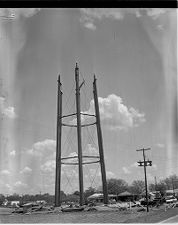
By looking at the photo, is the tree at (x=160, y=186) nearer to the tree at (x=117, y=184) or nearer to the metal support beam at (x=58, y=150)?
the tree at (x=117, y=184)

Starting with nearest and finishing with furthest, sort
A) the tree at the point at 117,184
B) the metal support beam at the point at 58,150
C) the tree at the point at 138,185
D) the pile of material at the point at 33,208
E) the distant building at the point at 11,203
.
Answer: the distant building at the point at 11,203 < the metal support beam at the point at 58,150 < the pile of material at the point at 33,208 < the tree at the point at 117,184 < the tree at the point at 138,185

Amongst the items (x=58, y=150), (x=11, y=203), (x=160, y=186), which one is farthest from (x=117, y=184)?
(x=11, y=203)

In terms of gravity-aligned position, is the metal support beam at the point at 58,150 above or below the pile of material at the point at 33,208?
above

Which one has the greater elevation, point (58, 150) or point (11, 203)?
point (58, 150)

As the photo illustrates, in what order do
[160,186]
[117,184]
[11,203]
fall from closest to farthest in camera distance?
[11,203]
[117,184]
[160,186]

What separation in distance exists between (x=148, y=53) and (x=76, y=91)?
1644 mm

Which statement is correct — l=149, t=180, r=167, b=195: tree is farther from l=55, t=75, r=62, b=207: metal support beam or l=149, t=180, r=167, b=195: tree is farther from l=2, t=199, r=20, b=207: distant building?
l=2, t=199, r=20, b=207: distant building

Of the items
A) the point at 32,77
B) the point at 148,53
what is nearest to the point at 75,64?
the point at 32,77

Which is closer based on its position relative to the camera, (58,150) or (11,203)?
(11,203)

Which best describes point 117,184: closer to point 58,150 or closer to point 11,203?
point 58,150

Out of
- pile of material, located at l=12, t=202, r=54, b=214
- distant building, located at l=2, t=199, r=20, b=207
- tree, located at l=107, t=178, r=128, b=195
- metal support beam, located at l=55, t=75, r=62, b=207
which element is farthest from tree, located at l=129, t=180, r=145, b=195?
distant building, located at l=2, t=199, r=20, b=207

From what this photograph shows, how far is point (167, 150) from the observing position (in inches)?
173

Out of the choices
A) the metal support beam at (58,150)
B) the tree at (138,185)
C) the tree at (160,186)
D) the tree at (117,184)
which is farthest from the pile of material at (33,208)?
the tree at (160,186)

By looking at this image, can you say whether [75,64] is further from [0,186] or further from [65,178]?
[65,178]
